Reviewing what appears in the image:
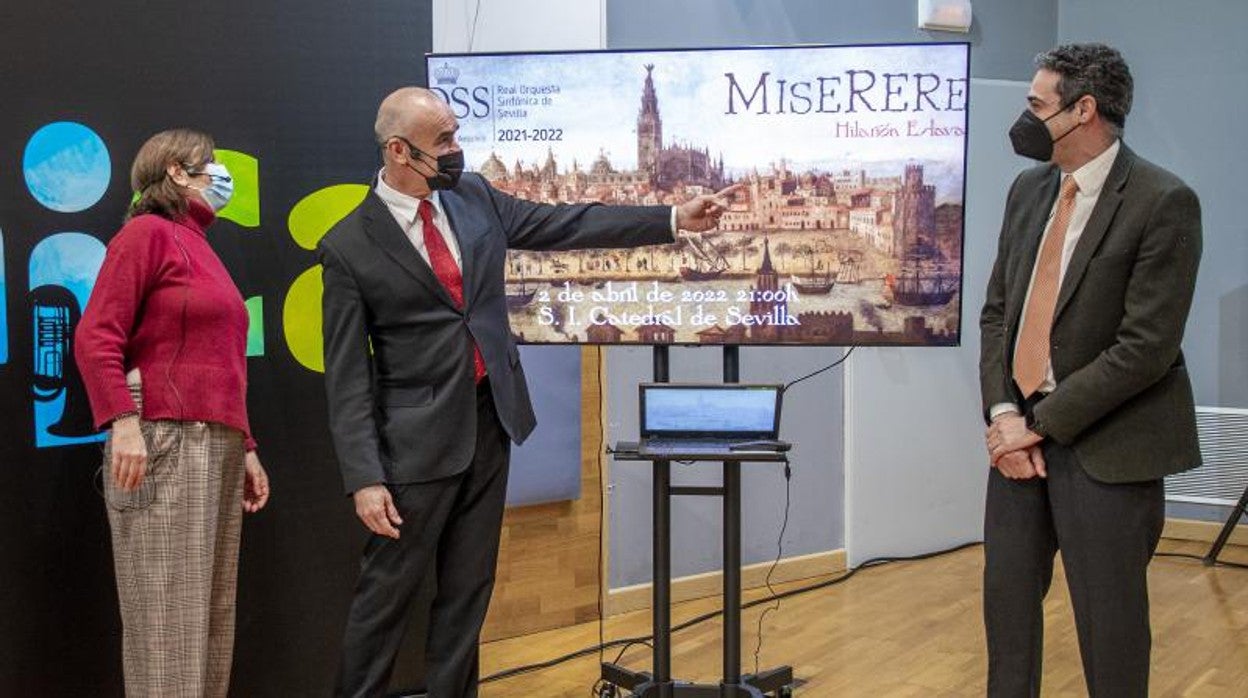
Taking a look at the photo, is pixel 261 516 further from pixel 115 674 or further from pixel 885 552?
pixel 885 552

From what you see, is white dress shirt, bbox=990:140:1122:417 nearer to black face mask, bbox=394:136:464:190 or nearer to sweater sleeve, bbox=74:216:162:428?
black face mask, bbox=394:136:464:190

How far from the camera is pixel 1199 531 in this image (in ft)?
19.7

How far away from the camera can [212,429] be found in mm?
3000

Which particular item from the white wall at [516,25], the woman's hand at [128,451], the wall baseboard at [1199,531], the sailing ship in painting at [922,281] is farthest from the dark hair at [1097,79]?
the wall baseboard at [1199,531]

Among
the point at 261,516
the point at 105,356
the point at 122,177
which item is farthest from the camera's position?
the point at 261,516

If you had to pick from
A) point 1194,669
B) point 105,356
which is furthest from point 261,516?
point 1194,669

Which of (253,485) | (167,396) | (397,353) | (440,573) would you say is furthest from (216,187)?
(440,573)

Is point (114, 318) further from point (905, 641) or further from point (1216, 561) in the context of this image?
point (1216, 561)

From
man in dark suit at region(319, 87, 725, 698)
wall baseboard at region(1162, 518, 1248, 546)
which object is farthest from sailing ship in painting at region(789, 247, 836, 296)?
wall baseboard at region(1162, 518, 1248, 546)

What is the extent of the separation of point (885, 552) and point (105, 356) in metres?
3.77

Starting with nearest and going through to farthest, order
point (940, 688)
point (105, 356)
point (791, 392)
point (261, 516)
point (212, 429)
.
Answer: point (105, 356) → point (212, 429) → point (261, 516) → point (940, 688) → point (791, 392)

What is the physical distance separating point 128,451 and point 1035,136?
2133 mm

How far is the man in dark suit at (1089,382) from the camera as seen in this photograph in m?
2.61

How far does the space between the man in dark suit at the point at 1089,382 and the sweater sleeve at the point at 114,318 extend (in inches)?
77.3
